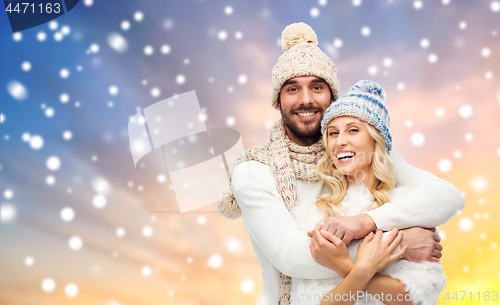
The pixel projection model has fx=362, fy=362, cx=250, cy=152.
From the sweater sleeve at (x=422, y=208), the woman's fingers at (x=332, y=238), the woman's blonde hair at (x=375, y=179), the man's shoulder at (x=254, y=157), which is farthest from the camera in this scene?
the man's shoulder at (x=254, y=157)

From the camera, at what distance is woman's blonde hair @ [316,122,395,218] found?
162cm

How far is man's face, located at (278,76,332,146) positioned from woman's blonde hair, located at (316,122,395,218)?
15 cm

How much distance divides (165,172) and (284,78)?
1369 millimetres

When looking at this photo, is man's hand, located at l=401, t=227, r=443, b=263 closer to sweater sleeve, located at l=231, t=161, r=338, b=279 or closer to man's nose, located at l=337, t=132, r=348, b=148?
sweater sleeve, located at l=231, t=161, r=338, b=279

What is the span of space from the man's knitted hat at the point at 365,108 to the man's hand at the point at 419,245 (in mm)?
436

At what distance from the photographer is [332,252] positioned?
4.44 ft

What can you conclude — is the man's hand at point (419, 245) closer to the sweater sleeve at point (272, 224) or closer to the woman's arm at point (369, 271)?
the woman's arm at point (369, 271)

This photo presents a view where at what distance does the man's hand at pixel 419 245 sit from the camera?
1428mm

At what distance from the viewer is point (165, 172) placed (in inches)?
112

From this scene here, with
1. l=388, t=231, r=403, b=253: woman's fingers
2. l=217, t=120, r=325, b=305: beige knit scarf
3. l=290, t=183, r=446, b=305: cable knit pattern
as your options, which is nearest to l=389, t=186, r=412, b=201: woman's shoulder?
l=290, t=183, r=446, b=305: cable knit pattern

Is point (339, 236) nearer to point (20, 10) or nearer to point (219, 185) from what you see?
point (219, 185)

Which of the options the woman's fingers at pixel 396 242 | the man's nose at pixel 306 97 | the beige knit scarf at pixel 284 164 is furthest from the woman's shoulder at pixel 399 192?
the man's nose at pixel 306 97

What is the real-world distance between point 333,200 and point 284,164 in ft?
1.02

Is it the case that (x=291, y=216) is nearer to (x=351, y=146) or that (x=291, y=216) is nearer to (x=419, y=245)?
(x=351, y=146)
